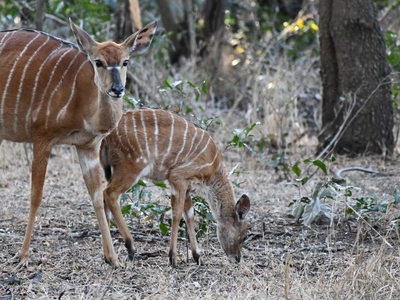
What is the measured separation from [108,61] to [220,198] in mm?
1434

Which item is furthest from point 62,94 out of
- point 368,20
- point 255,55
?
point 255,55

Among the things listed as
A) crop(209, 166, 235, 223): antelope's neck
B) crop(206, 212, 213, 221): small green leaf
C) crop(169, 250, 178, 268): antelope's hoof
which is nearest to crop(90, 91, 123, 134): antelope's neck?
crop(169, 250, 178, 268): antelope's hoof

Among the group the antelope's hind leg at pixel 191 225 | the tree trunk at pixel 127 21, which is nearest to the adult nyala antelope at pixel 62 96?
the antelope's hind leg at pixel 191 225

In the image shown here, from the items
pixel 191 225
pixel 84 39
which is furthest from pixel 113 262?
pixel 84 39

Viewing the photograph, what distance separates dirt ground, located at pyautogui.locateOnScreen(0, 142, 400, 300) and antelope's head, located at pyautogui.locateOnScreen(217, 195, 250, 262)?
87mm

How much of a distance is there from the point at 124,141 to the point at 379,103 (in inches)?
165

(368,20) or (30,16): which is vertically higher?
(368,20)

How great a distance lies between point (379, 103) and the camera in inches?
330

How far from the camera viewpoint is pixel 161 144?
203 inches

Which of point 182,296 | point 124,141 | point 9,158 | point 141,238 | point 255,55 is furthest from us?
point 255,55

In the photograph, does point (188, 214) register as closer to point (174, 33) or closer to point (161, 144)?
point (161, 144)

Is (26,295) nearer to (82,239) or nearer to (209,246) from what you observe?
(82,239)

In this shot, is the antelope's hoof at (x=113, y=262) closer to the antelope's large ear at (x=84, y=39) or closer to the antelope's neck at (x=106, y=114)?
the antelope's neck at (x=106, y=114)

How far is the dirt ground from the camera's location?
161 inches
